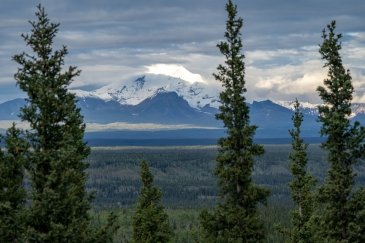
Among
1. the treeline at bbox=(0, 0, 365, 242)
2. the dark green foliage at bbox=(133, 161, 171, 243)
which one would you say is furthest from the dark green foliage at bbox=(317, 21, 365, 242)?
the dark green foliage at bbox=(133, 161, 171, 243)

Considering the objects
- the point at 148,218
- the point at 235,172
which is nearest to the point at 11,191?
the point at 235,172

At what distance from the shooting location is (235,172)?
120 ft

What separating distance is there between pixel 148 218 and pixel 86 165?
2017 centimetres

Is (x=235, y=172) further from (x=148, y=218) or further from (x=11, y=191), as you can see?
(x=148, y=218)

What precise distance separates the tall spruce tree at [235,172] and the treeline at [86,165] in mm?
63

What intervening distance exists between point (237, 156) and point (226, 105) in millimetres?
3336

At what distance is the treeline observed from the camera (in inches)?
1081

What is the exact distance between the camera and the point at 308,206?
4947 centimetres

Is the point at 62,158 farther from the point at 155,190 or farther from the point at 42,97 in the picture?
the point at 155,190

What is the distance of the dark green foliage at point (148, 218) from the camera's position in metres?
59.9

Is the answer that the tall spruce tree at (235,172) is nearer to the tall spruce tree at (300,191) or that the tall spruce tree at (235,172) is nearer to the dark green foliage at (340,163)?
the dark green foliage at (340,163)

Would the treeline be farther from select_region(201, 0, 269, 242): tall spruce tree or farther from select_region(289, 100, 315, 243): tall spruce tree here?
select_region(289, 100, 315, 243): tall spruce tree

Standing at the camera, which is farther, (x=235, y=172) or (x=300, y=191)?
(x=300, y=191)

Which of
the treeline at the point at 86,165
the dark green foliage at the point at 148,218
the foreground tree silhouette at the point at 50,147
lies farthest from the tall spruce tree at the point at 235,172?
the dark green foliage at the point at 148,218
